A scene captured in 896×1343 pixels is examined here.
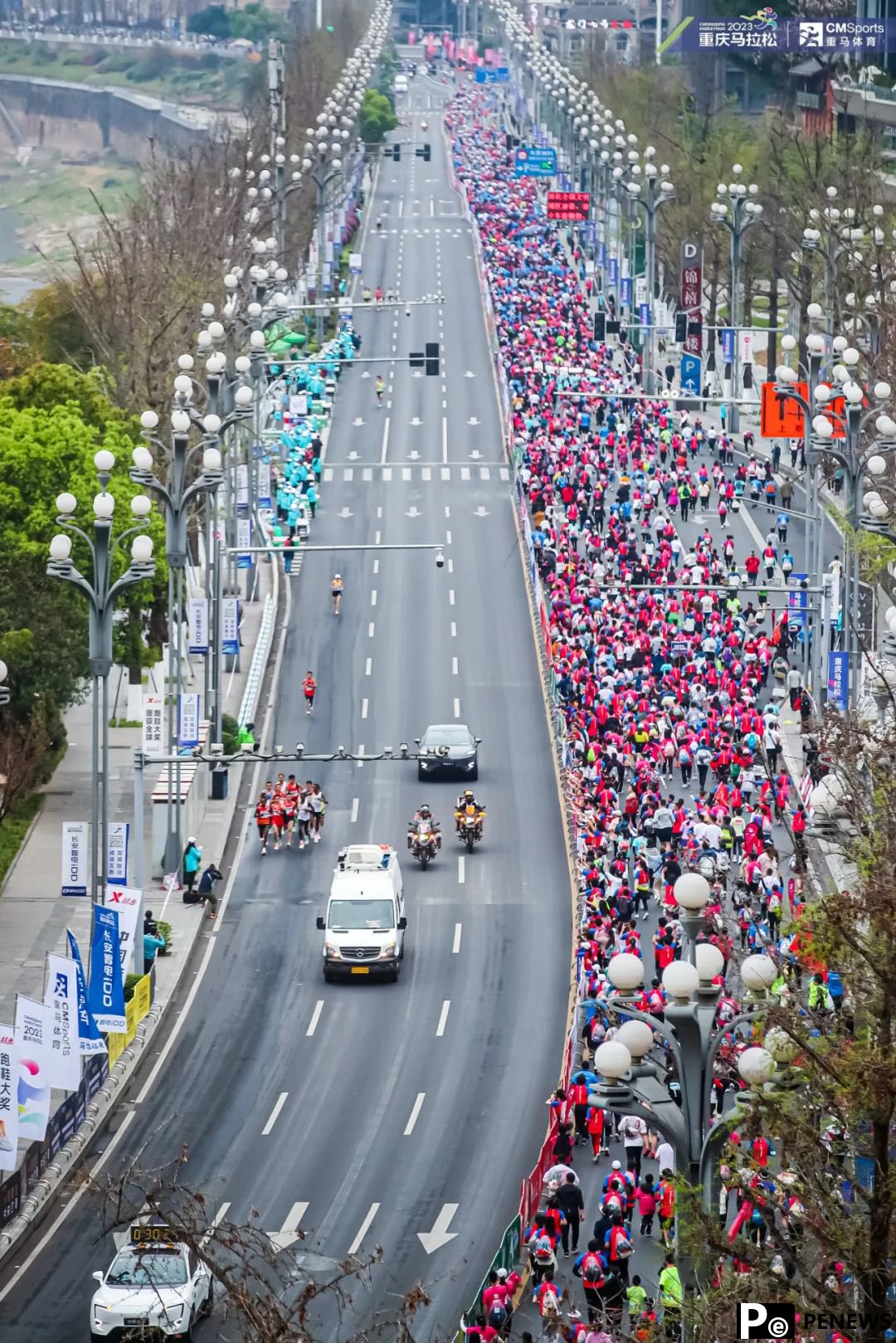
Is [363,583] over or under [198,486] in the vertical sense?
under

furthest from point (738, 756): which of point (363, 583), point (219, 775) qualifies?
point (363, 583)

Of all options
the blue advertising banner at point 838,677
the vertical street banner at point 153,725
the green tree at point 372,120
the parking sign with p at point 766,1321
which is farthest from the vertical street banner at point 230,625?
the green tree at point 372,120

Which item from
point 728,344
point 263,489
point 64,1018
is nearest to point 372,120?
point 728,344

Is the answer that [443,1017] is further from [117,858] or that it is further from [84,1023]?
[84,1023]

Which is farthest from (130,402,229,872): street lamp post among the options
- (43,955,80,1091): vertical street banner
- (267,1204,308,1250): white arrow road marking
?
(267,1204,308,1250): white arrow road marking

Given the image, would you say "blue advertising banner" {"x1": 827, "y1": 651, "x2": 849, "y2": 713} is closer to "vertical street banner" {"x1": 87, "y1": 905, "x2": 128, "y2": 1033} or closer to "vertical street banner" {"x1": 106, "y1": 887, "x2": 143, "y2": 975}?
"vertical street banner" {"x1": 106, "y1": 887, "x2": 143, "y2": 975}

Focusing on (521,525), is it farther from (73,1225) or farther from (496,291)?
(73,1225)
